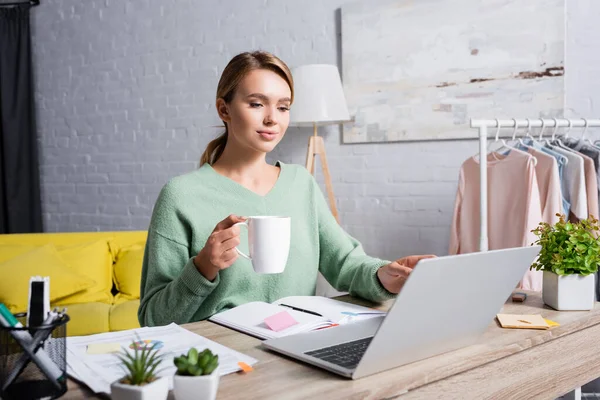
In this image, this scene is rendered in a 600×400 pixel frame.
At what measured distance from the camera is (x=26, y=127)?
15.1ft

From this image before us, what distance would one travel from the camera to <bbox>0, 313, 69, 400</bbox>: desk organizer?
73 centimetres

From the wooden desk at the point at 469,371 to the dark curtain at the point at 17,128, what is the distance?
13.1 ft

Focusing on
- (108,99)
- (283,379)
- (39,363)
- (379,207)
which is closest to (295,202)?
(283,379)

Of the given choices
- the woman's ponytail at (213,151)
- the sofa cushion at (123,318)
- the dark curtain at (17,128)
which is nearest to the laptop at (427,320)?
the woman's ponytail at (213,151)

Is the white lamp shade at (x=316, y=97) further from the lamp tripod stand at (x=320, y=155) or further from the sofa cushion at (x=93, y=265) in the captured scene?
the sofa cushion at (x=93, y=265)

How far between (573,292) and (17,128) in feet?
14.4

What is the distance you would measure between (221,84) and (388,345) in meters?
0.84

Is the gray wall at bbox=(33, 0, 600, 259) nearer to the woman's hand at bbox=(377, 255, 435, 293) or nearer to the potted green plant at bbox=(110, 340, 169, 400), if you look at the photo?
the woman's hand at bbox=(377, 255, 435, 293)

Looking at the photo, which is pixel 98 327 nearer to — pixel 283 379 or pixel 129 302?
pixel 129 302

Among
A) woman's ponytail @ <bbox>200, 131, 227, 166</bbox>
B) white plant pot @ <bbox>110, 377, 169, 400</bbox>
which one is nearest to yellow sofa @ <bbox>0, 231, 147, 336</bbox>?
woman's ponytail @ <bbox>200, 131, 227, 166</bbox>

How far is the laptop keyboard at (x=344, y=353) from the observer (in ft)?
2.82

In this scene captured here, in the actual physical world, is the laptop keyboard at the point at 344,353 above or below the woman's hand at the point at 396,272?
below

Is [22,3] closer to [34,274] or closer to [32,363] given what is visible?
[34,274]

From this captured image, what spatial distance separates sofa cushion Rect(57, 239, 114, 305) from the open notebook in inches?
74.7
